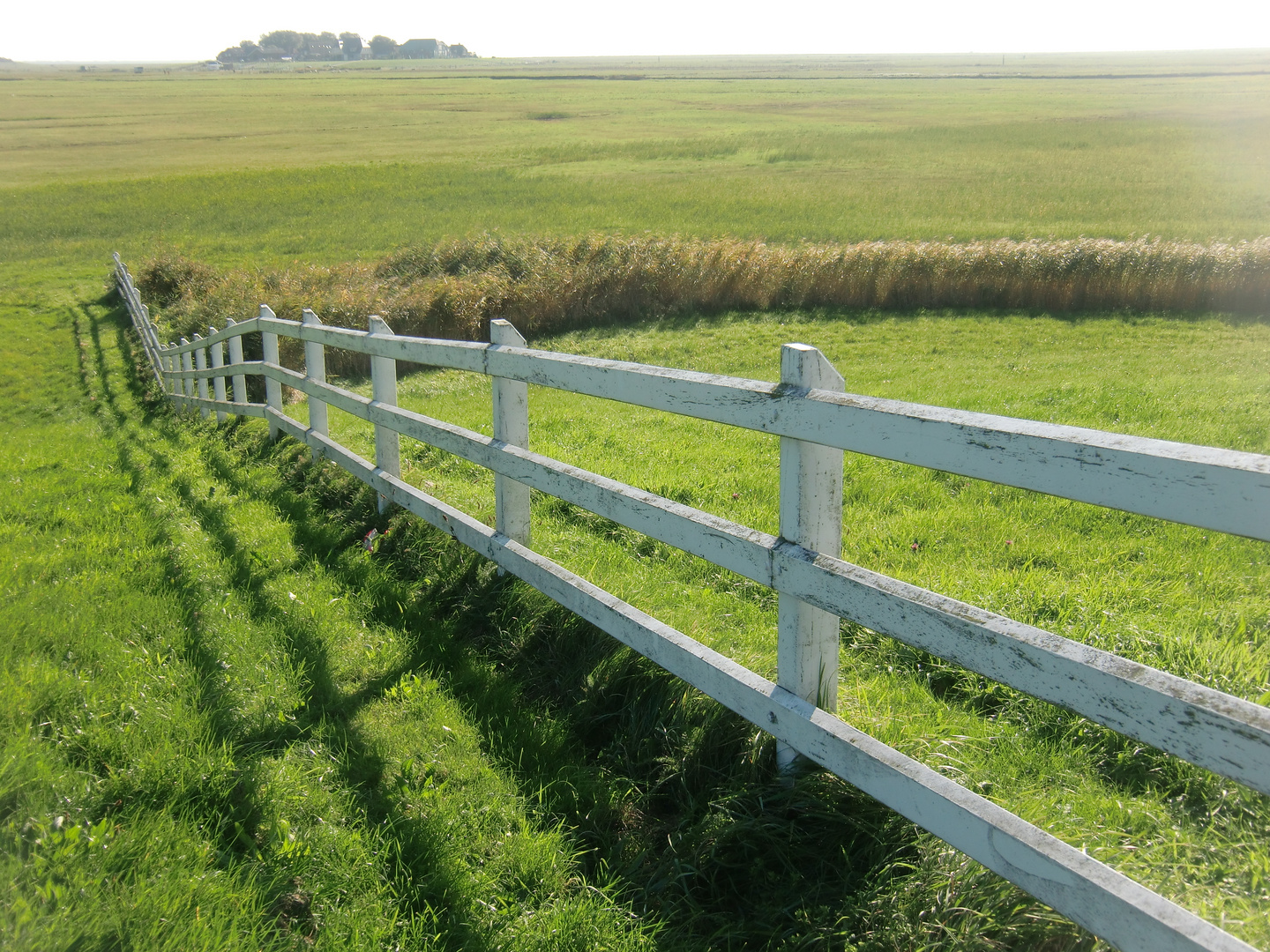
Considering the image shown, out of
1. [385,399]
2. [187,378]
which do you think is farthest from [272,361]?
[187,378]

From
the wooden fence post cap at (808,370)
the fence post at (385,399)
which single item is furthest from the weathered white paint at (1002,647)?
the fence post at (385,399)

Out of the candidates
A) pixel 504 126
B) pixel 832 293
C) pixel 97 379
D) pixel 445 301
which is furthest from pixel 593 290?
pixel 504 126

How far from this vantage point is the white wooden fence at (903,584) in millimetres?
1707

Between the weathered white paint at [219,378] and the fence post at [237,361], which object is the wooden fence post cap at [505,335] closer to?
the fence post at [237,361]

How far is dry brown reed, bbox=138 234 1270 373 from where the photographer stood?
64.6 ft

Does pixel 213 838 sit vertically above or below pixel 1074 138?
below

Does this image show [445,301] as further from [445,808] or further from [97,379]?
[445,808]

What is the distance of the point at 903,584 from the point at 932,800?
53 cm

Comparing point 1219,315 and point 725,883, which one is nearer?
point 725,883

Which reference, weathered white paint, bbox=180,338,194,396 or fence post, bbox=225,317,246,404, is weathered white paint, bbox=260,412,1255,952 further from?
weathered white paint, bbox=180,338,194,396

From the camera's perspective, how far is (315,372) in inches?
276

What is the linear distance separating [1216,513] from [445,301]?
18.8 metres

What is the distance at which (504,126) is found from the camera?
7862 cm

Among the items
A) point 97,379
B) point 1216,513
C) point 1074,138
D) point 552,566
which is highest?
point 1074,138
